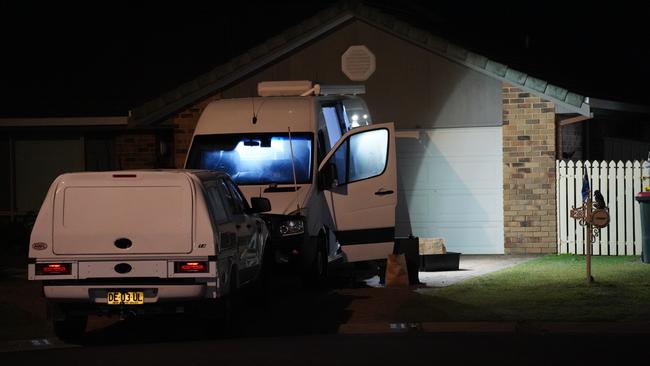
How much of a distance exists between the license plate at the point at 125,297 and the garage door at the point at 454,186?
1018cm

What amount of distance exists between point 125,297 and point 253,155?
541cm

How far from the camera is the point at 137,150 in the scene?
23406mm

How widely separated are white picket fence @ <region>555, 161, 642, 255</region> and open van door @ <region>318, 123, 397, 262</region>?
4687 millimetres

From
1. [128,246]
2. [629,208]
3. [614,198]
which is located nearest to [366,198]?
[614,198]

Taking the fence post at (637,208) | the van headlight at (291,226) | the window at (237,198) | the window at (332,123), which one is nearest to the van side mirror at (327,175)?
the window at (332,123)

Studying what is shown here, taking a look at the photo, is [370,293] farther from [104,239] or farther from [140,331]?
[104,239]

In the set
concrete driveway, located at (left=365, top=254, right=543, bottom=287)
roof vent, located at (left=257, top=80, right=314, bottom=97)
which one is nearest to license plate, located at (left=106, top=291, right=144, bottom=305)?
concrete driveway, located at (left=365, top=254, right=543, bottom=287)

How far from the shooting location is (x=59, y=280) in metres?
11.6

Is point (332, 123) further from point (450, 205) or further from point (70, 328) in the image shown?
point (70, 328)

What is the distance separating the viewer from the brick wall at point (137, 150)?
2330 cm

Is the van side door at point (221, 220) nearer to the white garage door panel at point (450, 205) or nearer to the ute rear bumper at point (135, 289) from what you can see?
the ute rear bumper at point (135, 289)

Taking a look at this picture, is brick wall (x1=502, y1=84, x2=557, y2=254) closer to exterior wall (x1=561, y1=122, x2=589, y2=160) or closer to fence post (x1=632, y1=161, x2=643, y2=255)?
fence post (x1=632, y1=161, x2=643, y2=255)

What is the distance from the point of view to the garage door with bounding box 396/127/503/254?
20.8 meters

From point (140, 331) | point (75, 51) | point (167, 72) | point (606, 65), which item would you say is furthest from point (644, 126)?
point (140, 331)
